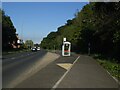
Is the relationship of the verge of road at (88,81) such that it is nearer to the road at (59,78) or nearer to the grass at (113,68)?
the road at (59,78)

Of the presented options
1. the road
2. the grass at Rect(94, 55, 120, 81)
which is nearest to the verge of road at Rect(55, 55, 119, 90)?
the road

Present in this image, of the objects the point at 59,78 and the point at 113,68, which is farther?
the point at 113,68

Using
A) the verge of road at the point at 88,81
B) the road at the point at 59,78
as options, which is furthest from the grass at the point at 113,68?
the verge of road at the point at 88,81

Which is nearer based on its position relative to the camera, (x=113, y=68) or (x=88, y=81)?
(x=88, y=81)

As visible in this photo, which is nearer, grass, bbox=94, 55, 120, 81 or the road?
the road

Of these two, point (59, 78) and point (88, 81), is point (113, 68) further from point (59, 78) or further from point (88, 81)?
point (88, 81)

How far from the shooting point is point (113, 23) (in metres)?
33.3

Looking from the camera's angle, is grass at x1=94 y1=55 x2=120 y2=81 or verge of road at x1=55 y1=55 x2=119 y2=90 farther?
grass at x1=94 y1=55 x2=120 y2=81

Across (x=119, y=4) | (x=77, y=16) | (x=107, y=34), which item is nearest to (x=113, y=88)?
(x=119, y=4)

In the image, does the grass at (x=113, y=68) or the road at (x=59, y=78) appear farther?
the grass at (x=113, y=68)

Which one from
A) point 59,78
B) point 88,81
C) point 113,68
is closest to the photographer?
point 88,81

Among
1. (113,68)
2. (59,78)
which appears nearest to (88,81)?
(59,78)

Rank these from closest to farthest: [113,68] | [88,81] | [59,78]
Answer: [88,81], [59,78], [113,68]

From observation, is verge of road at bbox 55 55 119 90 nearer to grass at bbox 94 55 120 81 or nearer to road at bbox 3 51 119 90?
road at bbox 3 51 119 90
